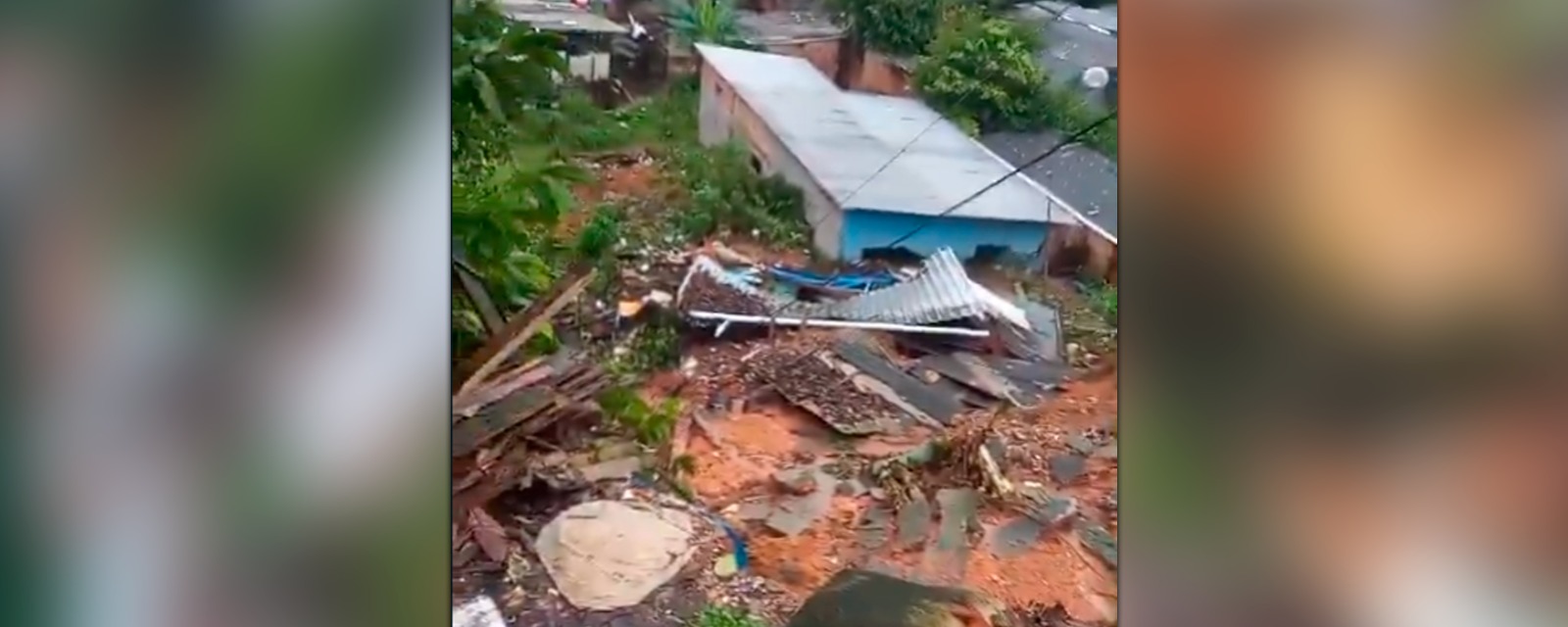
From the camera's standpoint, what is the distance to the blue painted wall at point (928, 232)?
117cm

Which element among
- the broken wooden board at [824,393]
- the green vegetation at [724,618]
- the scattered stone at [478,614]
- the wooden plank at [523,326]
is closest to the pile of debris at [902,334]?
the broken wooden board at [824,393]

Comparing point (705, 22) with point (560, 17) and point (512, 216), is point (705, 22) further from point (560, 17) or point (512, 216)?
point (512, 216)

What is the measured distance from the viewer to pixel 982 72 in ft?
3.90

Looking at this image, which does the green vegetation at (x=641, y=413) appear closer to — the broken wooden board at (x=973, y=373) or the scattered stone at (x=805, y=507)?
the scattered stone at (x=805, y=507)

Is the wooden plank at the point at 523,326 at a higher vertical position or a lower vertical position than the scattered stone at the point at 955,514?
higher

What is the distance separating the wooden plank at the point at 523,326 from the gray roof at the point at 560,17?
240 millimetres

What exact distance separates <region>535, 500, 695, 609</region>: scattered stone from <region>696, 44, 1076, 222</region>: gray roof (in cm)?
37

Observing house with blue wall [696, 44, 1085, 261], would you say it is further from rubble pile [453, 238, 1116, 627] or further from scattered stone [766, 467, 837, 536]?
scattered stone [766, 467, 837, 536]

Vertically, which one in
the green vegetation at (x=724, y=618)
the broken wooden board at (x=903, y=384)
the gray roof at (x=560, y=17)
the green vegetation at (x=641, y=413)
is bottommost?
the green vegetation at (x=724, y=618)
